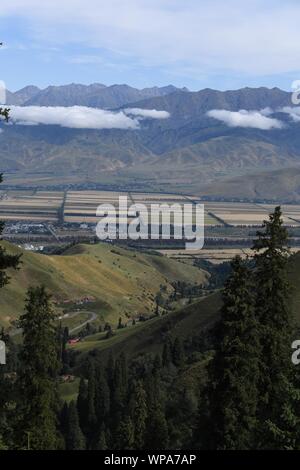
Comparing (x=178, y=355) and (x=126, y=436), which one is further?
(x=178, y=355)

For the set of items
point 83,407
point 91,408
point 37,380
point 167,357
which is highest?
point 37,380

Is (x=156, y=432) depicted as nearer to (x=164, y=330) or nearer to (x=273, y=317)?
(x=273, y=317)

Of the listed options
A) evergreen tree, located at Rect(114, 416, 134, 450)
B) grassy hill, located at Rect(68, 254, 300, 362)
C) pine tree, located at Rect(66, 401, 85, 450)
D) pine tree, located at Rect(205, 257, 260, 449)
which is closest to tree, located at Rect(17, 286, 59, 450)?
pine tree, located at Rect(205, 257, 260, 449)

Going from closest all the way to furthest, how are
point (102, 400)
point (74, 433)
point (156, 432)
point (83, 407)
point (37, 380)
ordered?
point (37, 380), point (156, 432), point (74, 433), point (102, 400), point (83, 407)

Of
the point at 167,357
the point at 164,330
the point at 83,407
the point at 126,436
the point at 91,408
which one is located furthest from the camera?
the point at 164,330

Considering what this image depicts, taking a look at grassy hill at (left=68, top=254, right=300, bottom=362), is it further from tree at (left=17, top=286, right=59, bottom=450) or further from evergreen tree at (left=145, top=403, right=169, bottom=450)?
tree at (left=17, top=286, right=59, bottom=450)

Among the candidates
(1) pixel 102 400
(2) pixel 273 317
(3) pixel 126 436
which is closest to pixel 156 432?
(3) pixel 126 436

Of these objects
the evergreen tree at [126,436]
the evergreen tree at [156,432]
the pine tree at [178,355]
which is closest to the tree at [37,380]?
the evergreen tree at [156,432]
